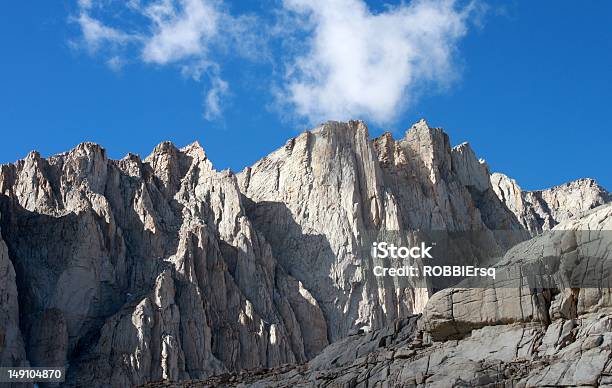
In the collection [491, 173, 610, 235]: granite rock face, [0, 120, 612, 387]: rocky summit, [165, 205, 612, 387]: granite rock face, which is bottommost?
[165, 205, 612, 387]: granite rock face

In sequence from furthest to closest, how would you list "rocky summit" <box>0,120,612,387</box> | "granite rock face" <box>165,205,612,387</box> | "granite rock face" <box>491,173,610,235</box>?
"granite rock face" <box>491,173,610,235</box>, "rocky summit" <box>0,120,612,387</box>, "granite rock face" <box>165,205,612,387</box>

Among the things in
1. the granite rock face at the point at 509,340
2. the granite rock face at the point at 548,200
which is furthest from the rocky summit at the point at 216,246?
the granite rock face at the point at 509,340

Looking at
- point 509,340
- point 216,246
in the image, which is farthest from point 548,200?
point 509,340

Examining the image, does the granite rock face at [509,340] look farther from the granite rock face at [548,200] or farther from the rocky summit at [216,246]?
the granite rock face at [548,200]

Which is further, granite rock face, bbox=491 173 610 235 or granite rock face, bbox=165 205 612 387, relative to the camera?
granite rock face, bbox=491 173 610 235

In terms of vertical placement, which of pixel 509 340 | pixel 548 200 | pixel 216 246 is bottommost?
pixel 509 340

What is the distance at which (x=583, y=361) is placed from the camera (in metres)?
46.4

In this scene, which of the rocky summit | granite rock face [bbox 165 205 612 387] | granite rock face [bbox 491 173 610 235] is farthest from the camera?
granite rock face [bbox 491 173 610 235]

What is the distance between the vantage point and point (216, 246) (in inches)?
4136

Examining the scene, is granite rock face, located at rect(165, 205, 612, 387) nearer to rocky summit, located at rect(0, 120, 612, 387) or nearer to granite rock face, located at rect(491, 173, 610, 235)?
rocky summit, located at rect(0, 120, 612, 387)

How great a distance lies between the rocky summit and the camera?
94688 mm

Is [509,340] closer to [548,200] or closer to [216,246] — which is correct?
[216,246]

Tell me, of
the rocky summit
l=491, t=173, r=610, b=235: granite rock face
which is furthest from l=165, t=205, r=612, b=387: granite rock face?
l=491, t=173, r=610, b=235: granite rock face

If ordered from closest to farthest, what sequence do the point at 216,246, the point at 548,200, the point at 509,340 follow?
the point at 509,340, the point at 216,246, the point at 548,200
